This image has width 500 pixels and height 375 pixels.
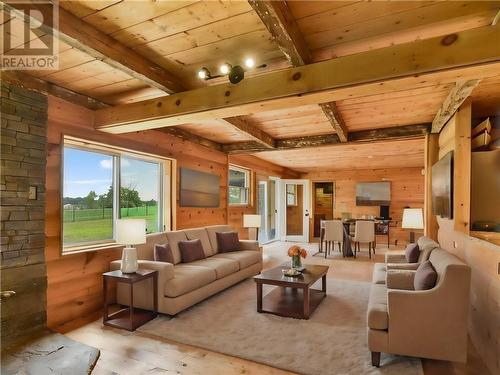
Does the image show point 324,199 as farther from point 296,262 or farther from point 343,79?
point 343,79

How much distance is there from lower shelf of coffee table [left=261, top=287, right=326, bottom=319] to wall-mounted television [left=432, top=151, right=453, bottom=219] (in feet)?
6.22

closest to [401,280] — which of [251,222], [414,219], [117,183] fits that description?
[414,219]

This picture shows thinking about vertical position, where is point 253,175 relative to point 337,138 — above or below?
below

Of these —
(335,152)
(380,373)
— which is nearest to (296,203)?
(335,152)

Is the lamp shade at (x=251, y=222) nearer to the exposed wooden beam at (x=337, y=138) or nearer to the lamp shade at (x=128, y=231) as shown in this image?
the exposed wooden beam at (x=337, y=138)

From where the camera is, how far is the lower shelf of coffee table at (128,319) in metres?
3.01

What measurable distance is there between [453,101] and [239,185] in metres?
5.13

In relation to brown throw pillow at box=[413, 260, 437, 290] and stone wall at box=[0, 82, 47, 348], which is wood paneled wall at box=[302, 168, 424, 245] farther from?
stone wall at box=[0, 82, 47, 348]

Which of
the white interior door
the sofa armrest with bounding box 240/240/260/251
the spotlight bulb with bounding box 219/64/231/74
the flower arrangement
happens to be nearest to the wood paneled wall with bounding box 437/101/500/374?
the flower arrangement

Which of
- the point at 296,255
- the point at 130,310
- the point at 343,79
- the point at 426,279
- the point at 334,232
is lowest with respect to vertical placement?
the point at 130,310

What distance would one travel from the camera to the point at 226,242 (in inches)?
200

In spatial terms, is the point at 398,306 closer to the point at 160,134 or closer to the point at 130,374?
the point at 130,374

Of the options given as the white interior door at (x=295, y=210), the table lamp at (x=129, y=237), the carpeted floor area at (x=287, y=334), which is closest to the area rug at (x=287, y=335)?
the carpeted floor area at (x=287, y=334)

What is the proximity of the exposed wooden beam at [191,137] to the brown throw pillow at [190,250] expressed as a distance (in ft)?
5.85
